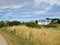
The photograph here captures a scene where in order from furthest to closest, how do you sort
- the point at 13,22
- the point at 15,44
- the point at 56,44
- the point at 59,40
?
the point at 13,22, the point at 15,44, the point at 59,40, the point at 56,44

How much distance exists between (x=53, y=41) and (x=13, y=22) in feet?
201

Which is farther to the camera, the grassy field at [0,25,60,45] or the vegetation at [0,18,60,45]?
the vegetation at [0,18,60,45]

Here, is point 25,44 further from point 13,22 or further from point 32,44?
point 13,22

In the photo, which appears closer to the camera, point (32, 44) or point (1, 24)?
point (32, 44)

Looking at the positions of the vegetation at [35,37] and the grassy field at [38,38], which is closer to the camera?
the grassy field at [38,38]

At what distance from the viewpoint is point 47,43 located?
46.7 feet

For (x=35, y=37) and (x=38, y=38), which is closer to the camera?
(x=38, y=38)

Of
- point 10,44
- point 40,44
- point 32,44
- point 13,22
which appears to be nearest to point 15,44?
point 10,44

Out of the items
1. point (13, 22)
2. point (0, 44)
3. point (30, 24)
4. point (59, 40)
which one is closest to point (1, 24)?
point (13, 22)

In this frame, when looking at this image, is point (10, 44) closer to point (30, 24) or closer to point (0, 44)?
point (0, 44)

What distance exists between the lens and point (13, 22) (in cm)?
7456

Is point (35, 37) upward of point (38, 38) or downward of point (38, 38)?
downward

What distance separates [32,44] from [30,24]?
4576 cm

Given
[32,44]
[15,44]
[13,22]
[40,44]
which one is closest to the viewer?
[40,44]
